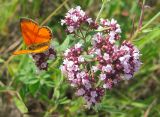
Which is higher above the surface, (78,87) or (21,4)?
(21,4)

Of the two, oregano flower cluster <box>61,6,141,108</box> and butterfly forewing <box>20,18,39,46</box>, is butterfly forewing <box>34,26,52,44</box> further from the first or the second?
oregano flower cluster <box>61,6,141,108</box>

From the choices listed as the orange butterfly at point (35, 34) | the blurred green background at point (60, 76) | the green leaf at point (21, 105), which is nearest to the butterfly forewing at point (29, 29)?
the orange butterfly at point (35, 34)

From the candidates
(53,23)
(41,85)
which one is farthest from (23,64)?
(53,23)

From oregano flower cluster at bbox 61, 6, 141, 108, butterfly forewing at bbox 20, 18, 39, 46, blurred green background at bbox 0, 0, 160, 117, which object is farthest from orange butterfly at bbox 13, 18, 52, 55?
blurred green background at bbox 0, 0, 160, 117

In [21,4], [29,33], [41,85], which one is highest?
[21,4]

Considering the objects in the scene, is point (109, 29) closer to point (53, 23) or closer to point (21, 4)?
point (53, 23)

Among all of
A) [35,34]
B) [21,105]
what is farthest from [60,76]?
[35,34]

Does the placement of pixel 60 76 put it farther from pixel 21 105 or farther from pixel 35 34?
pixel 35 34
